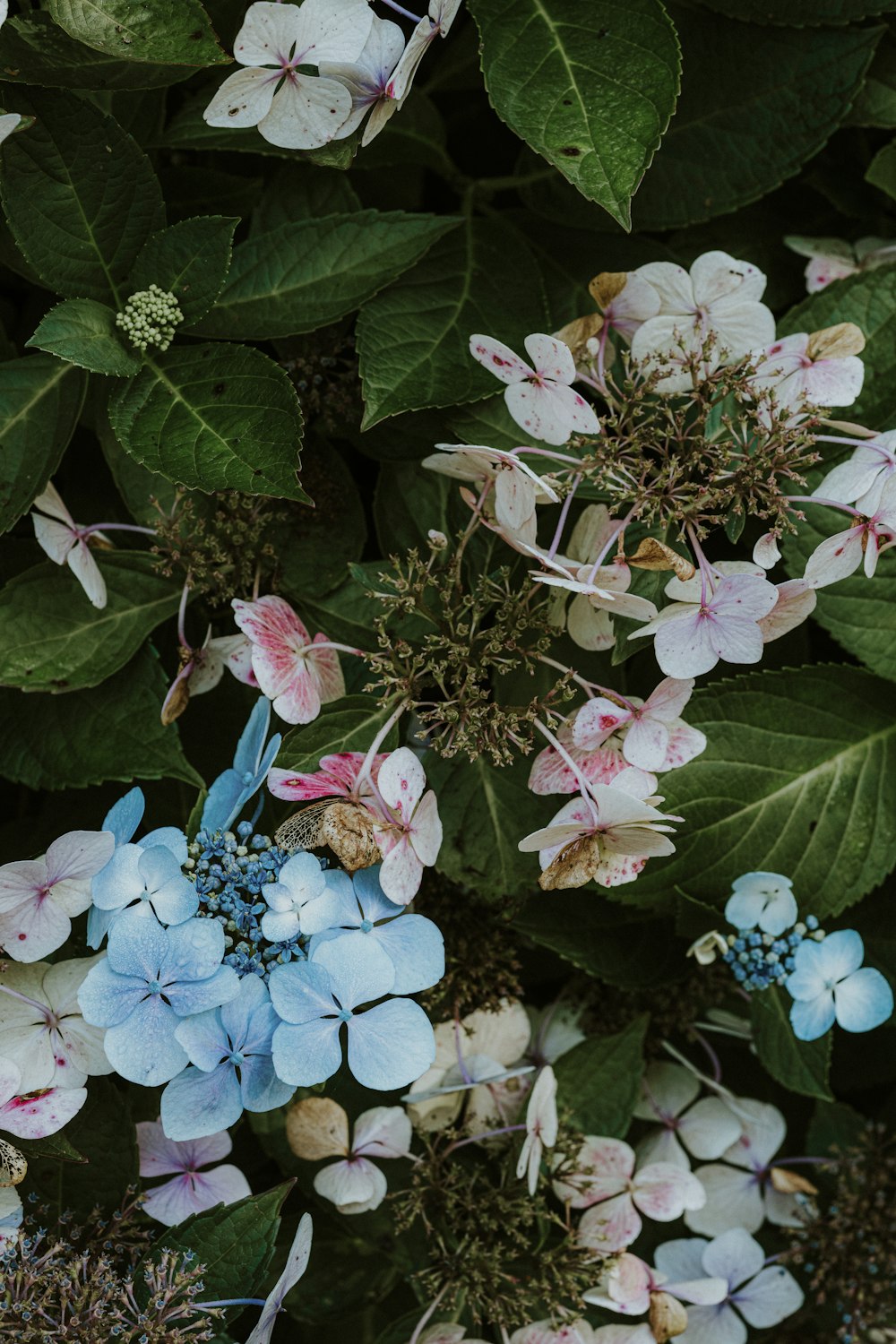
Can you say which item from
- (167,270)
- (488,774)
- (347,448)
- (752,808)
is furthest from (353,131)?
(752,808)

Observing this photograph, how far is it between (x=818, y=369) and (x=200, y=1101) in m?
0.75

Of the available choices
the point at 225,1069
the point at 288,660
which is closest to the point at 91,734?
the point at 288,660

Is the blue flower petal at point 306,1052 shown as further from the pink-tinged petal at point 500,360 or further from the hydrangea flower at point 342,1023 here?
the pink-tinged petal at point 500,360

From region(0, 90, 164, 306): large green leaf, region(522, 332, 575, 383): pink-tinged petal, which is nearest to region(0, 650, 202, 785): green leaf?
region(0, 90, 164, 306): large green leaf

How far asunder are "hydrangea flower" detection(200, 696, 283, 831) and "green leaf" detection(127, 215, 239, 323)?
0.34 meters

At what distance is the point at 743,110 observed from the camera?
3.73ft

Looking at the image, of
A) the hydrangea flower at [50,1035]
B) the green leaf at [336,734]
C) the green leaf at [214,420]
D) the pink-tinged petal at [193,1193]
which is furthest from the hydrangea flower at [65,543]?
the pink-tinged petal at [193,1193]

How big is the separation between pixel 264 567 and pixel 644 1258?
2.76 ft

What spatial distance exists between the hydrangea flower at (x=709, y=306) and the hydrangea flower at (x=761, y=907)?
1.50ft

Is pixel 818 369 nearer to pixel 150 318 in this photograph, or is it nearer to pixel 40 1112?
pixel 150 318

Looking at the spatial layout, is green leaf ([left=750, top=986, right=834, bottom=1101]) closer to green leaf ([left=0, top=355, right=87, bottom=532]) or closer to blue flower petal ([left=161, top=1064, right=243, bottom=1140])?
blue flower petal ([left=161, top=1064, right=243, bottom=1140])

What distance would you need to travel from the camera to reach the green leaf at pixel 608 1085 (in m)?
1.19

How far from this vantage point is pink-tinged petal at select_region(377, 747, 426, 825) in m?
0.87

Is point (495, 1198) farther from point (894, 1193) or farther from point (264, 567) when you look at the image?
point (264, 567)
